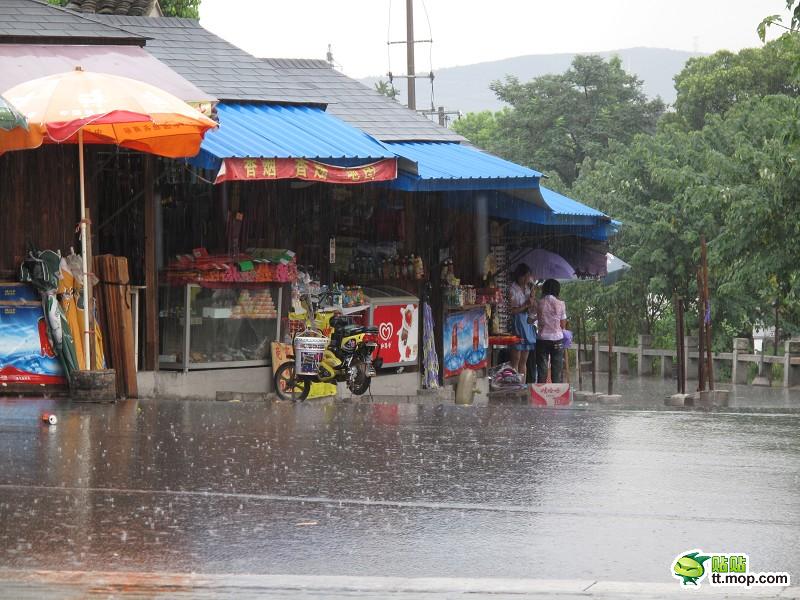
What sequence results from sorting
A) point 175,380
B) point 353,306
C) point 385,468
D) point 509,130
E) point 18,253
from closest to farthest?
1. point 385,468
2. point 18,253
3. point 175,380
4. point 353,306
5. point 509,130

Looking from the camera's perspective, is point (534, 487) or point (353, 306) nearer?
point (534, 487)

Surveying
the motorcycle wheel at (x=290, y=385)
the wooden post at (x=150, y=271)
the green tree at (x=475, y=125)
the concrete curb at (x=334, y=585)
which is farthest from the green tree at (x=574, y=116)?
Answer: the concrete curb at (x=334, y=585)

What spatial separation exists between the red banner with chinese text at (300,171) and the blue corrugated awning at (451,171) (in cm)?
62

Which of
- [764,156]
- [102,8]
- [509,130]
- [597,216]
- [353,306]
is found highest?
[509,130]

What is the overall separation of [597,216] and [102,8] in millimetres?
10388

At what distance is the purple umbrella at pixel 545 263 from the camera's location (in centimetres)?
2466

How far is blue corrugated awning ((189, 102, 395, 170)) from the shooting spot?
14.6 m

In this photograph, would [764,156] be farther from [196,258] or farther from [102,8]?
[196,258]

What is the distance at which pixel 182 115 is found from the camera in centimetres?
1301

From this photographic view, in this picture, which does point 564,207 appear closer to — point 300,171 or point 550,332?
point 550,332

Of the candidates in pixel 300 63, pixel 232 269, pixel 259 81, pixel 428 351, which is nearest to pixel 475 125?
pixel 300 63

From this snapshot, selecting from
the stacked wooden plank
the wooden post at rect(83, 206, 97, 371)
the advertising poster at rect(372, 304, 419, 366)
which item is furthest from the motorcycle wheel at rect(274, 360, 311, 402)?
the advertising poster at rect(372, 304, 419, 366)

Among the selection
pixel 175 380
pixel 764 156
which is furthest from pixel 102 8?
pixel 764 156

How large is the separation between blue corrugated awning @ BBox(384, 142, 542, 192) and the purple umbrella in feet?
15.3
